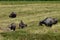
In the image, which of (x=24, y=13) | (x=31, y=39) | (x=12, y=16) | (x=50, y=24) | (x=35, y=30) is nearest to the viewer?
(x=31, y=39)

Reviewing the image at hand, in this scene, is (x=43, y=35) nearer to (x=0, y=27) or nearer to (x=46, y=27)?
(x=46, y=27)

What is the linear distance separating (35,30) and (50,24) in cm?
129

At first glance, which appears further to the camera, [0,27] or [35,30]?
[0,27]

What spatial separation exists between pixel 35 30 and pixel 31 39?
5.68 feet

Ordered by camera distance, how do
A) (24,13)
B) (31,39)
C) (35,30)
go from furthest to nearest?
(24,13) < (35,30) < (31,39)

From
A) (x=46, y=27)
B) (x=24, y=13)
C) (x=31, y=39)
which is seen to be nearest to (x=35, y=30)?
(x=46, y=27)

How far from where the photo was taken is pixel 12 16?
17.3 meters

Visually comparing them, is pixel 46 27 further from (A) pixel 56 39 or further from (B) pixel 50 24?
(A) pixel 56 39

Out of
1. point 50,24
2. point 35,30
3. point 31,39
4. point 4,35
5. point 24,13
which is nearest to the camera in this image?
point 31,39

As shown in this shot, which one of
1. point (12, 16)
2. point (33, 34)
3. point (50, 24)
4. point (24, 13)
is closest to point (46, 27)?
point (50, 24)

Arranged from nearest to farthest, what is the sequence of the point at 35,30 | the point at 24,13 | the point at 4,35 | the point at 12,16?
the point at 4,35, the point at 35,30, the point at 12,16, the point at 24,13

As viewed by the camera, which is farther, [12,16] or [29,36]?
[12,16]

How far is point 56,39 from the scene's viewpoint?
11141 mm

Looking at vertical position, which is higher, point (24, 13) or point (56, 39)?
point (56, 39)
